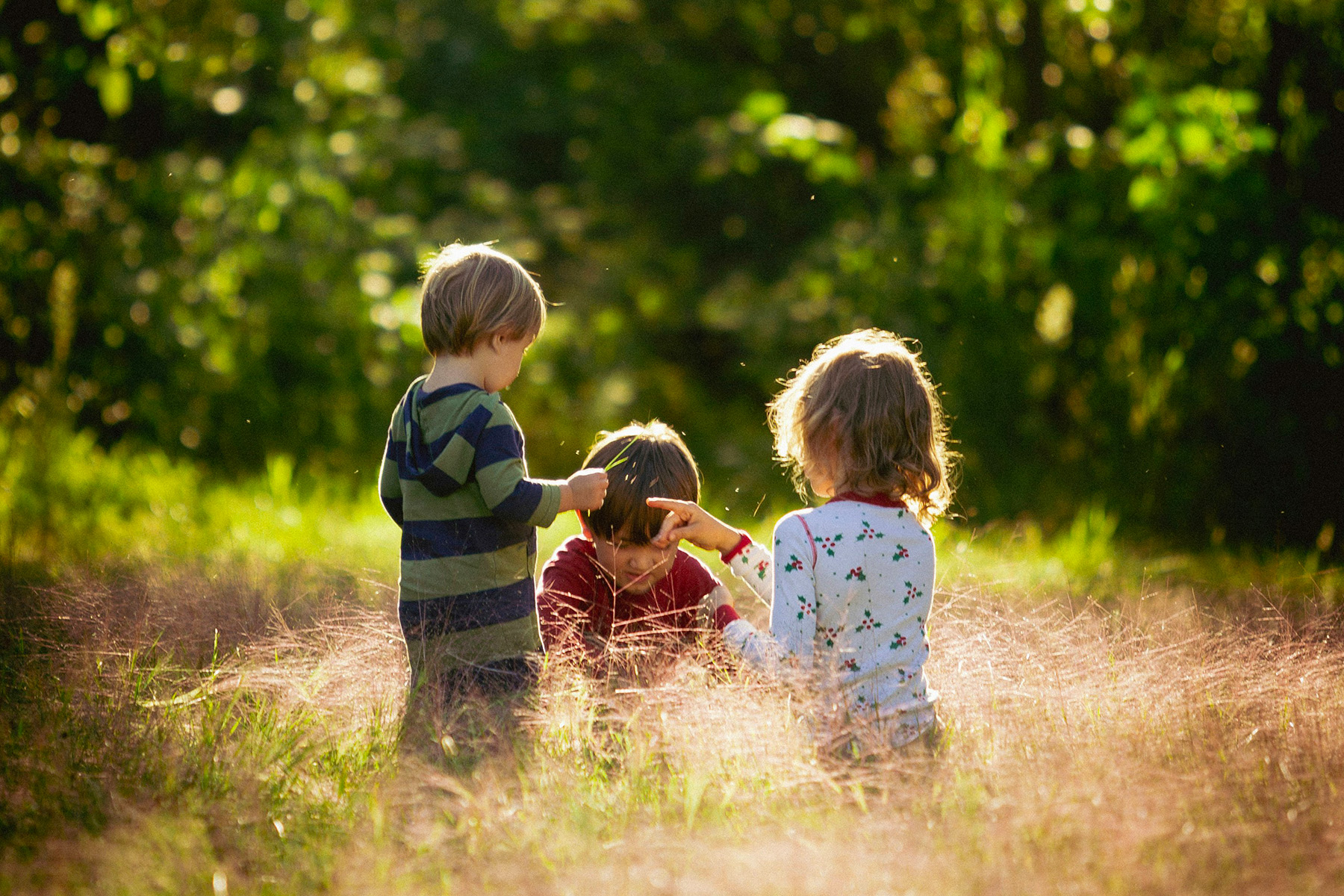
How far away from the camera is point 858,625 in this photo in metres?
2.59

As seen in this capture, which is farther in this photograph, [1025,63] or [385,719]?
[1025,63]

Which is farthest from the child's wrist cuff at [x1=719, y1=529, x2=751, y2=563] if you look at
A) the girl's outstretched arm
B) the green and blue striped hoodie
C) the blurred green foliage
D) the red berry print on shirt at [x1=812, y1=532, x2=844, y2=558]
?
the blurred green foliage

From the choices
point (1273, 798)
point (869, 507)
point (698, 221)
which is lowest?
point (1273, 798)

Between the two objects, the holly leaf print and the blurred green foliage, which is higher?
the blurred green foliage

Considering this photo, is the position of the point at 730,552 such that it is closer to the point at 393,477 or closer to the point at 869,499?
the point at 869,499

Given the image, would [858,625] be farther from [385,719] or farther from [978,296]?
[978,296]

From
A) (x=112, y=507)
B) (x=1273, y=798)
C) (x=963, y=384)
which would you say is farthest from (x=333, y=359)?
(x=1273, y=798)

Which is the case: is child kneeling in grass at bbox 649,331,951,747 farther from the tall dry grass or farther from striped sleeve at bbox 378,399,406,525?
striped sleeve at bbox 378,399,406,525

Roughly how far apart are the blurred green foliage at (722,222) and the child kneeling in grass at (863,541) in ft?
7.77

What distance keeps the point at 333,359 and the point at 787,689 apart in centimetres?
498

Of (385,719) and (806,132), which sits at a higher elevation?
(806,132)

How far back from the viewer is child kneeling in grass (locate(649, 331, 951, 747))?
8.35 feet

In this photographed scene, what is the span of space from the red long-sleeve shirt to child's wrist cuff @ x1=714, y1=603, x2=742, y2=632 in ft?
0.21

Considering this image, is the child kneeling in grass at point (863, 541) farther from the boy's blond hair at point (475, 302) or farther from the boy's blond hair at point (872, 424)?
the boy's blond hair at point (475, 302)
